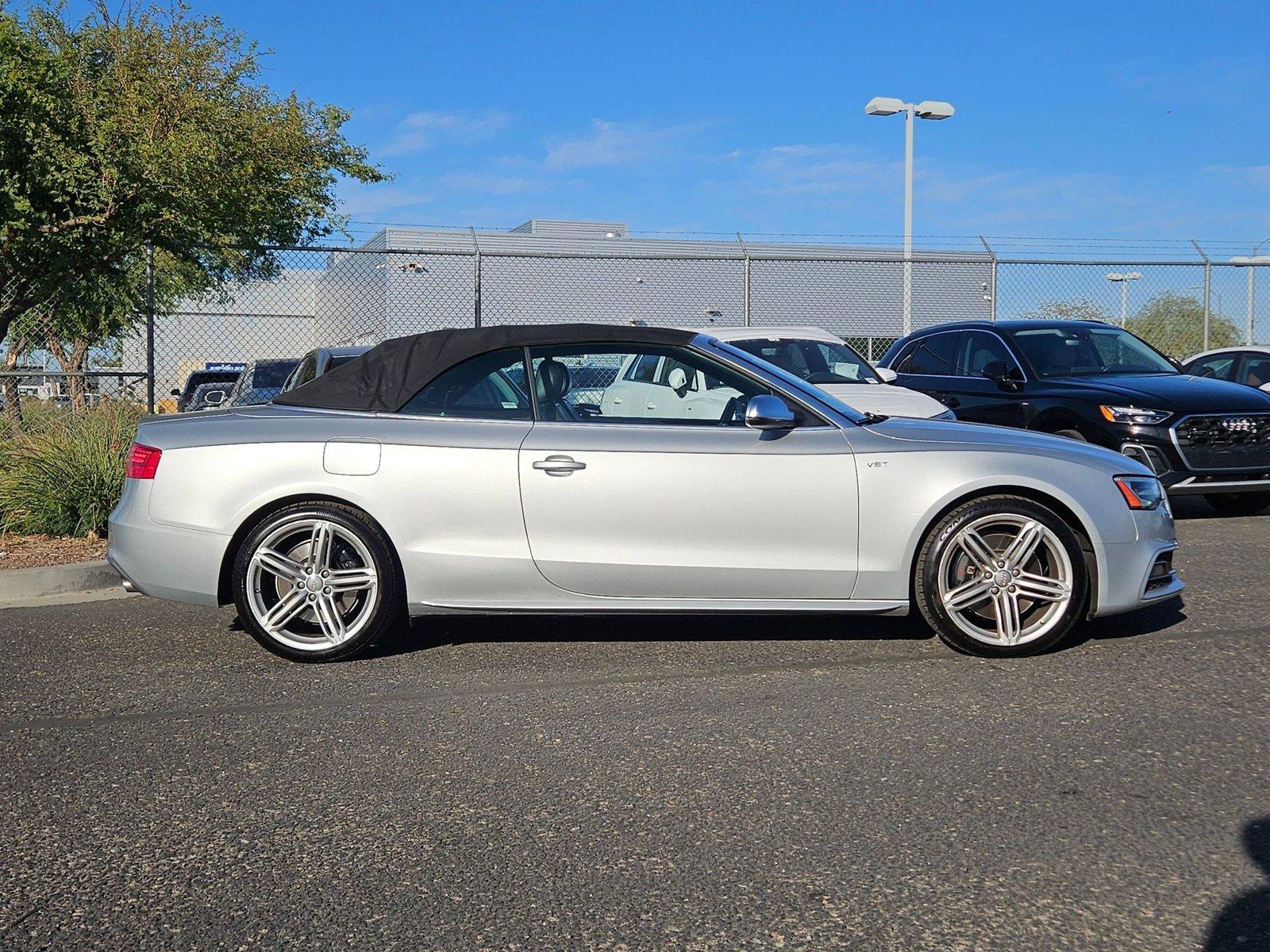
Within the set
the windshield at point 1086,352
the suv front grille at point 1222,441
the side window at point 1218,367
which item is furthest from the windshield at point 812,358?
the side window at point 1218,367

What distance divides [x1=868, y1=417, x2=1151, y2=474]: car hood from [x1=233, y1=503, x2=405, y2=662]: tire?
234 cm

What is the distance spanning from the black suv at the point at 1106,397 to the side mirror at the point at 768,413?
5335 millimetres

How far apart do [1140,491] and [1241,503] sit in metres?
5.83

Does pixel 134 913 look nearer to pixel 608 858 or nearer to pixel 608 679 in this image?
pixel 608 858

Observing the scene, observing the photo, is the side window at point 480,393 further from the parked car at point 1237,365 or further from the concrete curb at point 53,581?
the parked car at point 1237,365

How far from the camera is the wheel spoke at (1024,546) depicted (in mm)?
5730

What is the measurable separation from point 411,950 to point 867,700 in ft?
8.22

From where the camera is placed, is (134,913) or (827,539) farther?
(827,539)

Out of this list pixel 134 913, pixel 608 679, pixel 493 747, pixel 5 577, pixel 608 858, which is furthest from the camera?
pixel 5 577

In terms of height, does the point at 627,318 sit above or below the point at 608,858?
above

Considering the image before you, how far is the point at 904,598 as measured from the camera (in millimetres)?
5750

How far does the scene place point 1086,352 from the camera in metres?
11.6

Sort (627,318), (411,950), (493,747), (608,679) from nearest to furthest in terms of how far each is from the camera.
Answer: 1. (411,950)
2. (493,747)
3. (608,679)
4. (627,318)

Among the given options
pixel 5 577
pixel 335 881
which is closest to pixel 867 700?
pixel 335 881
